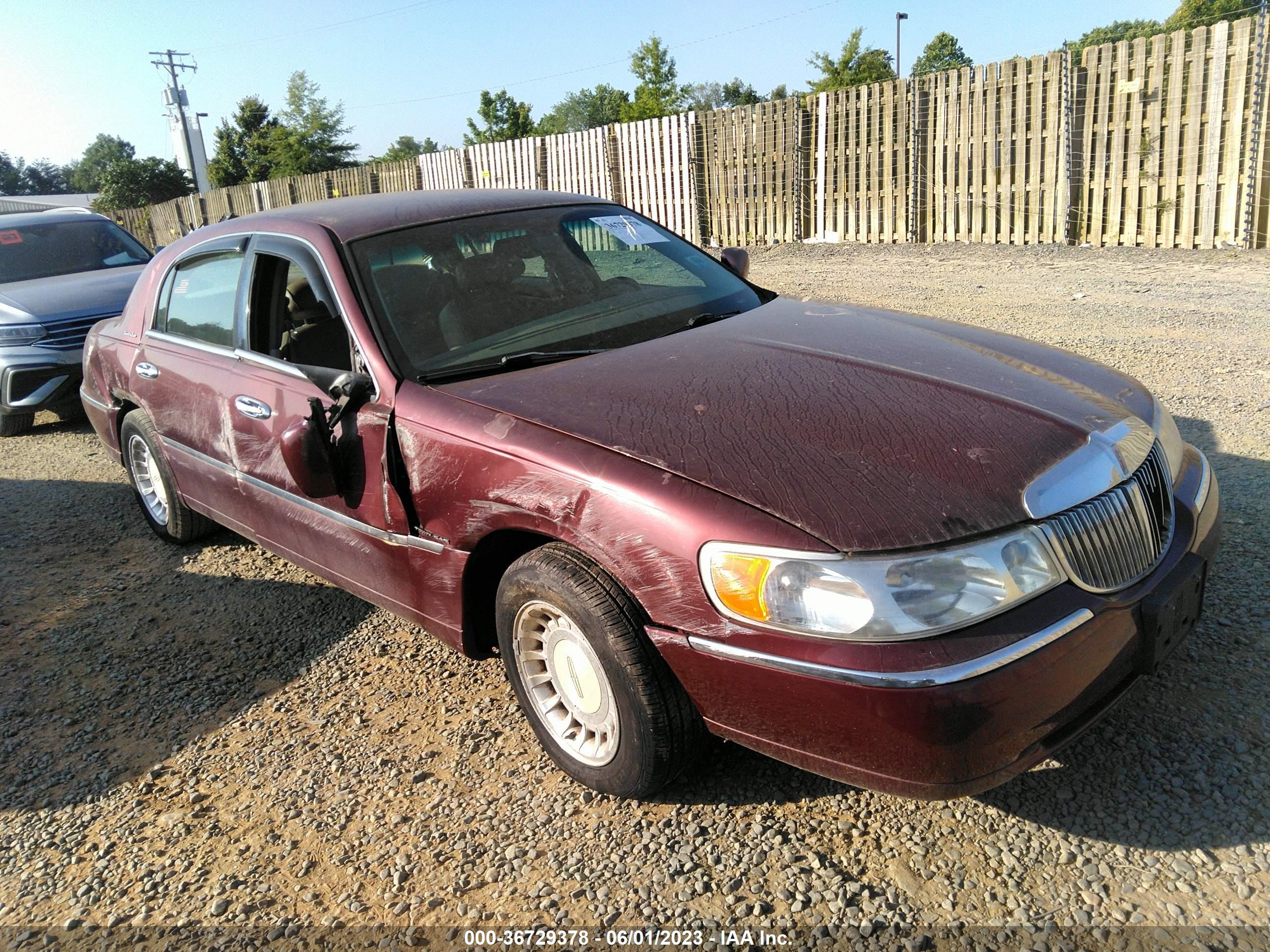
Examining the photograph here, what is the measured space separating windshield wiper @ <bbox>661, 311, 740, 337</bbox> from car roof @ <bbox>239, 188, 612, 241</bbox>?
35.8 inches

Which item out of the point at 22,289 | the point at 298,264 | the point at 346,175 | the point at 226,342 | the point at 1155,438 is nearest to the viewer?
the point at 1155,438

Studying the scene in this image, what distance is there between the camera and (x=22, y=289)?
7.99m

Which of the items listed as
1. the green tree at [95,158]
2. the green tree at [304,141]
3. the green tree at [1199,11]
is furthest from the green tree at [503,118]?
the green tree at [95,158]

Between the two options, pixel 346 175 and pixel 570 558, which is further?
pixel 346 175

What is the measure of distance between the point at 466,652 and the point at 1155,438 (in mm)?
2198

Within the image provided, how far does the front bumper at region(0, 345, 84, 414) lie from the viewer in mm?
7336

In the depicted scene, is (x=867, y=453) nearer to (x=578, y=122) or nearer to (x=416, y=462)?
(x=416, y=462)

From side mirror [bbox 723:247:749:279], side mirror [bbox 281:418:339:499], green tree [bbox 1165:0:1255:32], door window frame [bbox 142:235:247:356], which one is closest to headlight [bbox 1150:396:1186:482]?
side mirror [bbox 723:247:749:279]

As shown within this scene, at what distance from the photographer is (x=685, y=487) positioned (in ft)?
7.41

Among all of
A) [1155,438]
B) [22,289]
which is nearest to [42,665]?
[1155,438]

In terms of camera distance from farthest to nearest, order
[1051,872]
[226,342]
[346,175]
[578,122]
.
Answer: [578,122]
[346,175]
[226,342]
[1051,872]

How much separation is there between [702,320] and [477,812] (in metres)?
1.91

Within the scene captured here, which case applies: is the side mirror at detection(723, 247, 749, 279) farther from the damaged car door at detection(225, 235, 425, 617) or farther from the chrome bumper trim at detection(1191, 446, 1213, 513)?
the chrome bumper trim at detection(1191, 446, 1213, 513)

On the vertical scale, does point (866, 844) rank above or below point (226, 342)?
below
